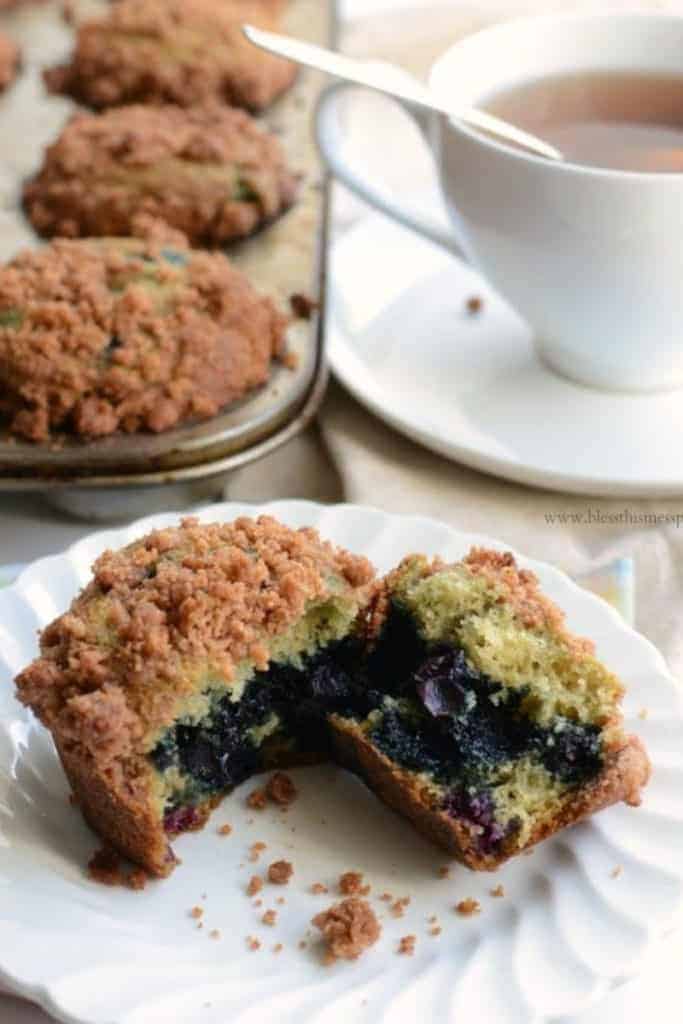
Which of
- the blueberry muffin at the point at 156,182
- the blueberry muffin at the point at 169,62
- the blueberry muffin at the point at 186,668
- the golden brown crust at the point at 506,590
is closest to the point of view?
the blueberry muffin at the point at 186,668

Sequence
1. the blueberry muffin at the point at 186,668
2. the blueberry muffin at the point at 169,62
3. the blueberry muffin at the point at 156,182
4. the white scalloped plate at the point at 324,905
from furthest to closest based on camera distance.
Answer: the blueberry muffin at the point at 169,62 < the blueberry muffin at the point at 156,182 < the blueberry muffin at the point at 186,668 < the white scalloped plate at the point at 324,905

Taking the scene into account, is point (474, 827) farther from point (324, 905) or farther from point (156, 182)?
point (156, 182)

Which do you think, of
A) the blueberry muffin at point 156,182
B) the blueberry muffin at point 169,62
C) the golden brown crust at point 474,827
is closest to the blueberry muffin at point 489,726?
the golden brown crust at point 474,827

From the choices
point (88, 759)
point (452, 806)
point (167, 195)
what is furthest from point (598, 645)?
point (167, 195)

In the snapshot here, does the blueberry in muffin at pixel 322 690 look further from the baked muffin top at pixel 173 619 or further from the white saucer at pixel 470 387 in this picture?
the white saucer at pixel 470 387

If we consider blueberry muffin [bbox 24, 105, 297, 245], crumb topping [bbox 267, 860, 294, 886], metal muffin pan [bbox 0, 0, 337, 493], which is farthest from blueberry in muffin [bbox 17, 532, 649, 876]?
blueberry muffin [bbox 24, 105, 297, 245]

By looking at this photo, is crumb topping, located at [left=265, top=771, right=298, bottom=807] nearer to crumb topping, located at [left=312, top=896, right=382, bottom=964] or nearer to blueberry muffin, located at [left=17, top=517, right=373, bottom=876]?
blueberry muffin, located at [left=17, top=517, right=373, bottom=876]

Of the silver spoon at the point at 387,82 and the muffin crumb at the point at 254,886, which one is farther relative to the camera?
the silver spoon at the point at 387,82

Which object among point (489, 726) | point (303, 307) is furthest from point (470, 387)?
point (489, 726)
